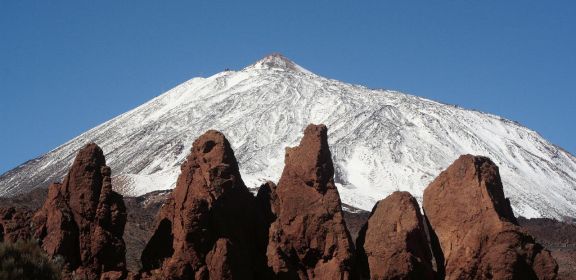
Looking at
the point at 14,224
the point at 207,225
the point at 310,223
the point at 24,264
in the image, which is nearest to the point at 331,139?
the point at 310,223

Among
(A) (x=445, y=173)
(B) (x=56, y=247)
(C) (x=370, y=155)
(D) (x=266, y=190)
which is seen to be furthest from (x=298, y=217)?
(C) (x=370, y=155)

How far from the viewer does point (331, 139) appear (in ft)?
364

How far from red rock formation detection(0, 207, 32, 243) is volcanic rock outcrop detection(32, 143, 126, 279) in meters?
0.28

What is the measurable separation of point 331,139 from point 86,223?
278 feet

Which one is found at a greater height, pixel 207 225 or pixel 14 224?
pixel 14 224

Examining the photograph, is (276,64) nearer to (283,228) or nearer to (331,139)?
(331,139)

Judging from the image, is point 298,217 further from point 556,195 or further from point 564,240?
point 556,195

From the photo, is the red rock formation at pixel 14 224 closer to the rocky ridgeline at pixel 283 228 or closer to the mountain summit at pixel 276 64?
the rocky ridgeline at pixel 283 228

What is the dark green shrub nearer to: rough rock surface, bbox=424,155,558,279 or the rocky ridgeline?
the rocky ridgeline

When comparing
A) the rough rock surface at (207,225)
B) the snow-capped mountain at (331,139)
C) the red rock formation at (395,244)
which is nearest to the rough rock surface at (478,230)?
the red rock formation at (395,244)

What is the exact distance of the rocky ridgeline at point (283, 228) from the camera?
26.5 metres

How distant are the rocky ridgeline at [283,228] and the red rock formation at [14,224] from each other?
0.12 ft

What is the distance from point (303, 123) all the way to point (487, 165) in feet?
291

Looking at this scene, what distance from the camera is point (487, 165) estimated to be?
31047mm
